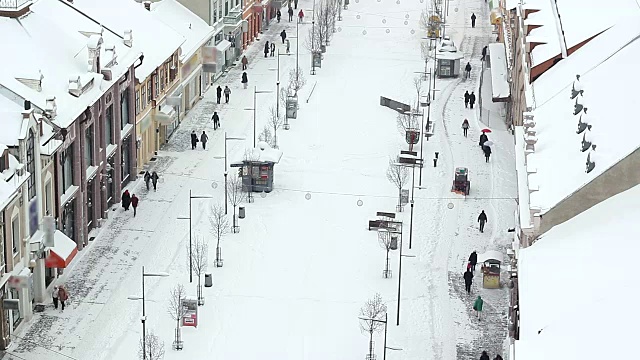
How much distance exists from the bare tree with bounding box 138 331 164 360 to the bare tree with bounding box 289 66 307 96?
40740 mm

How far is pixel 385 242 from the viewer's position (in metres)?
66.5

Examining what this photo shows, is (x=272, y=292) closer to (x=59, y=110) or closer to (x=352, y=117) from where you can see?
(x=59, y=110)

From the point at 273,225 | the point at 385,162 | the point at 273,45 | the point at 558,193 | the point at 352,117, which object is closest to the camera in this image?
the point at 558,193

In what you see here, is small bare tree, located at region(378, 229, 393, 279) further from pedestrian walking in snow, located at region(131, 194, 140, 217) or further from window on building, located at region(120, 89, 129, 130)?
window on building, located at region(120, 89, 129, 130)

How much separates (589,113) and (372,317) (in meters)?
13.1

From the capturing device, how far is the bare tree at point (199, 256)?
62.0 m

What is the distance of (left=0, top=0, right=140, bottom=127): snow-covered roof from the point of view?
6425 cm

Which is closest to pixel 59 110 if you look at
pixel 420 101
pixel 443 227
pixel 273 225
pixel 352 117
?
pixel 273 225

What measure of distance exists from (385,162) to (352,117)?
11115 mm

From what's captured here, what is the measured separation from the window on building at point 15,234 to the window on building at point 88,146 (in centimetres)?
1085

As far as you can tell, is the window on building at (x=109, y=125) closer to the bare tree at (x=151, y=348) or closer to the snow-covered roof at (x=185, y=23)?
the snow-covered roof at (x=185, y=23)

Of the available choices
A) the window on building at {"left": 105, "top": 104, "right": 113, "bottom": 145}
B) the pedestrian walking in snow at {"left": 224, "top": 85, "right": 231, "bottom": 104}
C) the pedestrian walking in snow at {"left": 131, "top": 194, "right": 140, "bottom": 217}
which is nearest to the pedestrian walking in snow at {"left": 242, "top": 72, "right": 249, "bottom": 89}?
the pedestrian walking in snow at {"left": 224, "top": 85, "right": 231, "bottom": 104}

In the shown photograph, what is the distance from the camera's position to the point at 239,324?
2331 inches

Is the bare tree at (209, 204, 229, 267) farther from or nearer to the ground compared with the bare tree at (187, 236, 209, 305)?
farther from the ground
